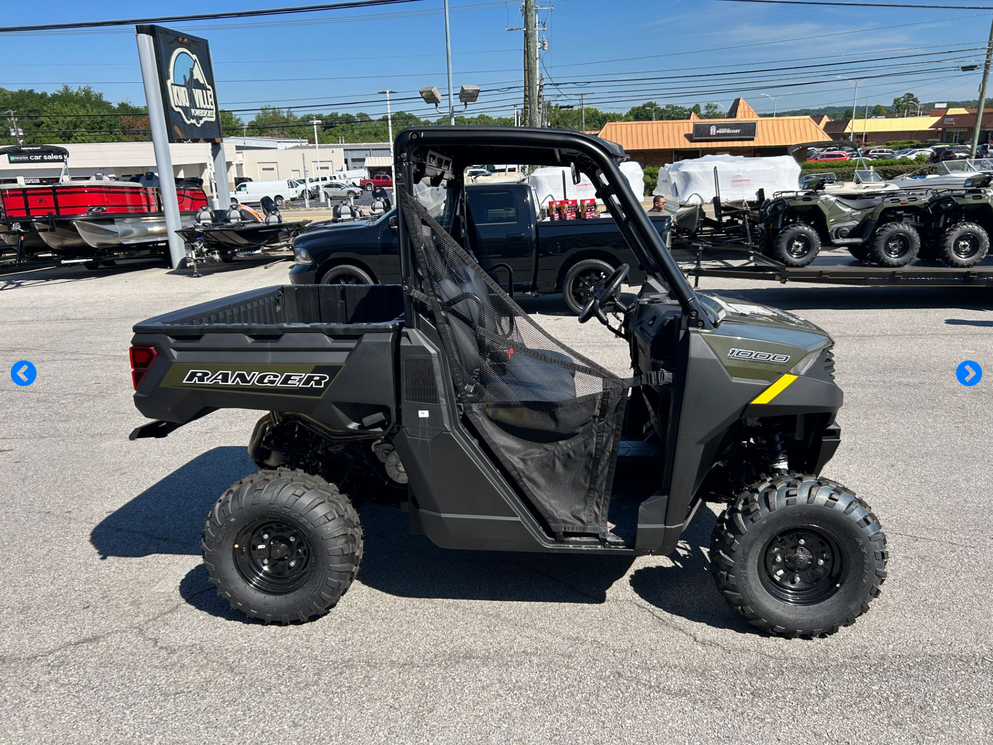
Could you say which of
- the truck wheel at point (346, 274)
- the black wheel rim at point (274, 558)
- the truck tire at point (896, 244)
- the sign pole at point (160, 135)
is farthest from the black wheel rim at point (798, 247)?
the sign pole at point (160, 135)

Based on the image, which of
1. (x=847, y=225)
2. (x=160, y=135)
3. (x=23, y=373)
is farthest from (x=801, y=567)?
(x=160, y=135)

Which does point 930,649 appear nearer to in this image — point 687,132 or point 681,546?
point 681,546

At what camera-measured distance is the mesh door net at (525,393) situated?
3.21m

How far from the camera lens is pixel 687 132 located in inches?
2080

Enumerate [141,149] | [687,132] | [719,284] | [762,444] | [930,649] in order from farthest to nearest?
[141,149]
[687,132]
[719,284]
[762,444]
[930,649]

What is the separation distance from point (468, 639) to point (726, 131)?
54.3 metres

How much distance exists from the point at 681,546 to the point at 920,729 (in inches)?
62.4

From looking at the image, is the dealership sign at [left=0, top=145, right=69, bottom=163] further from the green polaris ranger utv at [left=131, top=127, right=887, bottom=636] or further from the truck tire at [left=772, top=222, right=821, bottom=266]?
the green polaris ranger utv at [left=131, top=127, right=887, bottom=636]

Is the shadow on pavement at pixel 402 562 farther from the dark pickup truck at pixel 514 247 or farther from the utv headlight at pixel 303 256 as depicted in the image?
the utv headlight at pixel 303 256

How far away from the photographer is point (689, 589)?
381 cm

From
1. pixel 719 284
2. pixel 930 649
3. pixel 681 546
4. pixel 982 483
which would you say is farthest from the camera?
pixel 719 284

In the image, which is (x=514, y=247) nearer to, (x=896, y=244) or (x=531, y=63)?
(x=896, y=244)

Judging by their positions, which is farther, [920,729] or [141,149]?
[141,149]

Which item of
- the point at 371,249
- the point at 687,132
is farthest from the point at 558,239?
the point at 687,132
